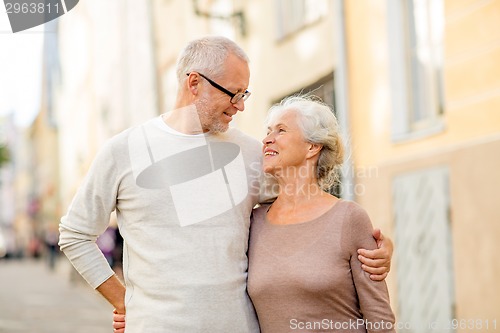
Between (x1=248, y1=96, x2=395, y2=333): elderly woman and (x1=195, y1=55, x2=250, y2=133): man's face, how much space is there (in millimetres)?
210

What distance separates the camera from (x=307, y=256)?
2.84 m

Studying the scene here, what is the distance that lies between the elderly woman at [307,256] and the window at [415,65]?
4.76 m

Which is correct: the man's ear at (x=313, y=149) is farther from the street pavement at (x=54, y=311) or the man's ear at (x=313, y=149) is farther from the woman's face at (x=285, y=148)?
the street pavement at (x=54, y=311)

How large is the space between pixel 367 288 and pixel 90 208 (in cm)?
99

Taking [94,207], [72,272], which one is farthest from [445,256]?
[72,272]

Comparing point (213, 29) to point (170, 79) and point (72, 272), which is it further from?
point (72, 272)

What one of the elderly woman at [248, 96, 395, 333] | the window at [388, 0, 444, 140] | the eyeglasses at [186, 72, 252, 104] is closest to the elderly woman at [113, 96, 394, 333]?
the elderly woman at [248, 96, 395, 333]

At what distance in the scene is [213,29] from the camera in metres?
12.7

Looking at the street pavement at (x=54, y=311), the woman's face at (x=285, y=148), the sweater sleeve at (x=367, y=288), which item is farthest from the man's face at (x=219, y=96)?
the street pavement at (x=54, y=311)

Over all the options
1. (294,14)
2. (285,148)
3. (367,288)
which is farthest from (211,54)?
(294,14)

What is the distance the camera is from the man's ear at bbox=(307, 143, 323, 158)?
10.0ft

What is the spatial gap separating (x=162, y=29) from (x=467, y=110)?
33.6 ft

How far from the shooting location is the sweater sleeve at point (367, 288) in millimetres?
2787

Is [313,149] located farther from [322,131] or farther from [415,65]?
[415,65]
